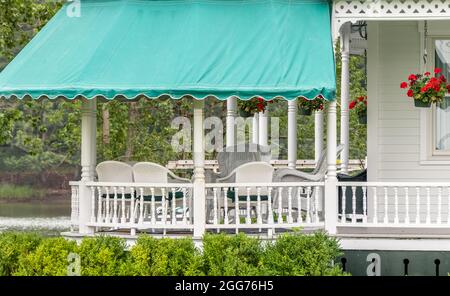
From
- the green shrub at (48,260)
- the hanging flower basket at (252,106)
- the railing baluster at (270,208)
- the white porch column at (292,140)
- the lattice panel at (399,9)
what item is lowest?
the green shrub at (48,260)

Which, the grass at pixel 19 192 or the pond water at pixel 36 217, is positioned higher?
the grass at pixel 19 192

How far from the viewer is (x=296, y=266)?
1212cm

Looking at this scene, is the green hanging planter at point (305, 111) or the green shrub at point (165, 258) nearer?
the green shrub at point (165, 258)

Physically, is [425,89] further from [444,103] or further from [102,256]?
[102,256]

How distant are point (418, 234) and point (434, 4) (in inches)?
129

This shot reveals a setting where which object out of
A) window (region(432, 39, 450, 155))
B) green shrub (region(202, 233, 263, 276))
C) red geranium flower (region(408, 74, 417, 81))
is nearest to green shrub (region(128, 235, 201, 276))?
green shrub (region(202, 233, 263, 276))

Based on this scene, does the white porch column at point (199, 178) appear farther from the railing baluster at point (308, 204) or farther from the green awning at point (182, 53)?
the railing baluster at point (308, 204)

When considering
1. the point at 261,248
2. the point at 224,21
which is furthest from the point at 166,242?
the point at 224,21

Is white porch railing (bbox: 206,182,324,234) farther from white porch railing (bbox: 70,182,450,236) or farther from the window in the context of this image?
the window

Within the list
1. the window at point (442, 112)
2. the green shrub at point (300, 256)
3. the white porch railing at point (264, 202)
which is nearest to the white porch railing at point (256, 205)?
the white porch railing at point (264, 202)

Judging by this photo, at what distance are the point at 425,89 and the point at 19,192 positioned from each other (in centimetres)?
3477

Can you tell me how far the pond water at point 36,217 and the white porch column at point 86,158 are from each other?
1307cm

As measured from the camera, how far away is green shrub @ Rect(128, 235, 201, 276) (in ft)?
40.3

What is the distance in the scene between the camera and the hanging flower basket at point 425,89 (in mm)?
14055
